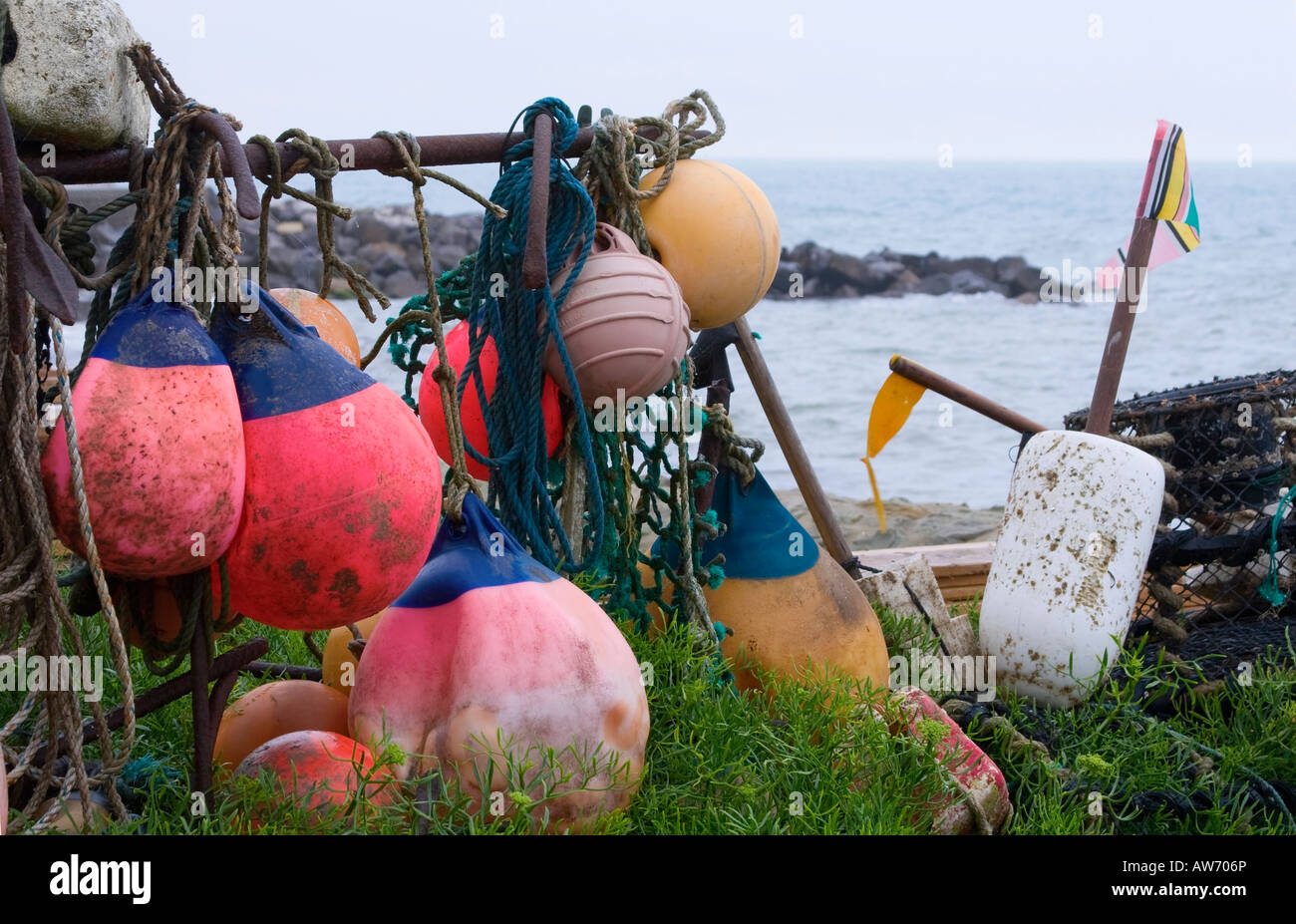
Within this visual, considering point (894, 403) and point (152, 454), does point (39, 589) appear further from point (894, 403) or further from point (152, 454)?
point (894, 403)

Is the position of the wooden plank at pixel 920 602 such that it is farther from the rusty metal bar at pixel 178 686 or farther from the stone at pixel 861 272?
the stone at pixel 861 272

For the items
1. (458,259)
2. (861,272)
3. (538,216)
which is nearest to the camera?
(538,216)

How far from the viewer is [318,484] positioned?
79.5 inches

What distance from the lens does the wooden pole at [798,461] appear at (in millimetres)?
3865

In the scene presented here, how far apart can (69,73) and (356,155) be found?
2.04 ft

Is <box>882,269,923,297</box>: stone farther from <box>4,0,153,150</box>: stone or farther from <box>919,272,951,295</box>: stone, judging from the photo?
<box>4,0,153,150</box>: stone

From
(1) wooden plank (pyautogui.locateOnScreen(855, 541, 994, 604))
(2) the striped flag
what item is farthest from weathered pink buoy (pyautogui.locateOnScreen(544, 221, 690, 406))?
(1) wooden plank (pyautogui.locateOnScreen(855, 541, 994, 604))

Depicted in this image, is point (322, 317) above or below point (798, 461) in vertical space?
above

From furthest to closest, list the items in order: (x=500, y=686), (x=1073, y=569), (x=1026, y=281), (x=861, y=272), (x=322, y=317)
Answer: (x=1026, y=281) → (x=861, y=272) → (x=1073, y=569) → (x=322, y=317) → (x=500, y=686)

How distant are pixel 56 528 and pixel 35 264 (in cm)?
43

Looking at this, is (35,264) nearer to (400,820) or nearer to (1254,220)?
(400,820)

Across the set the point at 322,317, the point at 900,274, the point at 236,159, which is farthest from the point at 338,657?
the point at 900,274

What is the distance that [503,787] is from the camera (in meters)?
2.21

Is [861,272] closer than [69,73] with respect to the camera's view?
No
